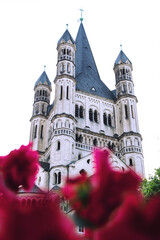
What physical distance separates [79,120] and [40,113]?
20.4ft

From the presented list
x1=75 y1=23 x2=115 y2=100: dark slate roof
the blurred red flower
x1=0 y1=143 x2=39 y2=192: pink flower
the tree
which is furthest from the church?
the blurred red flower

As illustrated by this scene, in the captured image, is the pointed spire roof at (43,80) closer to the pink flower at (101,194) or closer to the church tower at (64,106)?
the church tower at (64,106)

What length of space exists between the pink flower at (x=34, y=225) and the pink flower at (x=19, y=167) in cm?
77

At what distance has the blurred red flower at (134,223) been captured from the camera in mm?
770

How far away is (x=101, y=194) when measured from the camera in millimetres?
986

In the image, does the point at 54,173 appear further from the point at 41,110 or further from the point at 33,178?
the point at 33,178

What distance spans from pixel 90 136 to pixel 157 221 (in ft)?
91.0

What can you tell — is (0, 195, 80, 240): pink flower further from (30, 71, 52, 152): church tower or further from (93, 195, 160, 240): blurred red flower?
(30, 71, 52, 152): church tower

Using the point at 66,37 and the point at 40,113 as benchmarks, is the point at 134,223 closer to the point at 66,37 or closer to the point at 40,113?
the point at 40,113

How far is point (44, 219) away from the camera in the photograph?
750mm

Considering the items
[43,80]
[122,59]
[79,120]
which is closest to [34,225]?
[79,120]

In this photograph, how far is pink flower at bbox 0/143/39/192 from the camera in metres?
1.55

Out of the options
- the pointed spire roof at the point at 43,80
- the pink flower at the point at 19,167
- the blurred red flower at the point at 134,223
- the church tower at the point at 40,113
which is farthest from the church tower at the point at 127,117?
the blurred red flower at the point at 134,223

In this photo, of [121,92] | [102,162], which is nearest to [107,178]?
[102,162]
